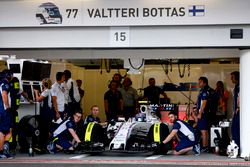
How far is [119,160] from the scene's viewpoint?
1246 centimetres

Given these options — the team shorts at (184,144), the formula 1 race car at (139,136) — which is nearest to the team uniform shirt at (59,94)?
the formula 1 race car at (139,136)

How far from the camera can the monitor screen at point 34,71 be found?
15.9 m

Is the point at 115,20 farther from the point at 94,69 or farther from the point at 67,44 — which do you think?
the point at 94,69

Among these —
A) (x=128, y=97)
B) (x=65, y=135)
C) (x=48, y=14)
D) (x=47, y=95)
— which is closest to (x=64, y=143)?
(x=65, y=135)

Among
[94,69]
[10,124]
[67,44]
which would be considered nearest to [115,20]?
[67,44]

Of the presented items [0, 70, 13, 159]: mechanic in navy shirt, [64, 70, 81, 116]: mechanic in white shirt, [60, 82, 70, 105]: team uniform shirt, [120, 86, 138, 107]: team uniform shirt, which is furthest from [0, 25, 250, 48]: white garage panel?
[120, 86, 138, 107]: team uniform shirt

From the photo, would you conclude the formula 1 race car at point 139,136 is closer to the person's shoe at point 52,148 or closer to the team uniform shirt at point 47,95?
the person's shoe at point 52,148

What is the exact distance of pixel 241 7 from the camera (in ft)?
41.3

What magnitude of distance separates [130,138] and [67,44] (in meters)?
2.65

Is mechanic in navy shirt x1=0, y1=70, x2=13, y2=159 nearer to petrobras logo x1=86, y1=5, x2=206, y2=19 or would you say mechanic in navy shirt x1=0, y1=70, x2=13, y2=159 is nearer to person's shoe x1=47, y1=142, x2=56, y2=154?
person's shoe x1=47, y1=142, x2=56, y2=154

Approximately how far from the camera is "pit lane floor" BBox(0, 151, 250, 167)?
39.3 feet

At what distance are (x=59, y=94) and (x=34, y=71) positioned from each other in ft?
5.94

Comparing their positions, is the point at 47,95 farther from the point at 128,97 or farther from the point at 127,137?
the point at 128,97

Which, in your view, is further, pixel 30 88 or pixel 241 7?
pixel 30 88
